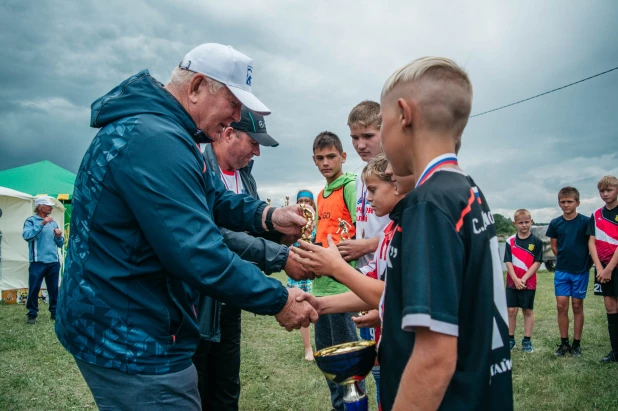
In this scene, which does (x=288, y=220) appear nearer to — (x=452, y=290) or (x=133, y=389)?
(x=133, y=389)

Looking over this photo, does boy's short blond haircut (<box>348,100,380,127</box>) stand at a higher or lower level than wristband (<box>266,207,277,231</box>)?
higher

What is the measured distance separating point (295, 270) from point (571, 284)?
6.83 metres

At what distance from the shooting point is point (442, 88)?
5.39 ft

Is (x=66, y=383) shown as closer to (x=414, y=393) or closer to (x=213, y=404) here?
(x=213, y=404)

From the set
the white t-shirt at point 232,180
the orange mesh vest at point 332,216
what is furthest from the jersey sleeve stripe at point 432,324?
the orange mesh vest at point 332,216

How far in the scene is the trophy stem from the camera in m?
2.07

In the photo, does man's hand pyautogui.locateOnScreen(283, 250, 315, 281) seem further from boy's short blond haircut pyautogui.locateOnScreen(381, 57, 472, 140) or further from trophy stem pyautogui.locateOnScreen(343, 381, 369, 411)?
boy's short blond haircut pyautogui.locateOnScreen(381, 57, 472, 140)

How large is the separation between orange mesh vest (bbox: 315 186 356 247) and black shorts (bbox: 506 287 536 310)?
5.01m

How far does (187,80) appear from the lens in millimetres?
2344

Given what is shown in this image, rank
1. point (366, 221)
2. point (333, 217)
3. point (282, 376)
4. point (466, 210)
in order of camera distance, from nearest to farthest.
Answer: point (466, 210) → point (366, 221) → point (333, 217) → point (282, 376)

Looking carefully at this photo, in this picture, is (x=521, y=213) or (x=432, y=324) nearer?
(x=432, y=324)

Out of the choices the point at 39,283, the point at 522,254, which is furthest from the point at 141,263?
the point at 39,283

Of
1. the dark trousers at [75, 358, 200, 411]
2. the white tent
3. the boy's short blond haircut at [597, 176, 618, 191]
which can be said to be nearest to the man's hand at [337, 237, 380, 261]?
the dark trousers at [75, 358, 200, 411]

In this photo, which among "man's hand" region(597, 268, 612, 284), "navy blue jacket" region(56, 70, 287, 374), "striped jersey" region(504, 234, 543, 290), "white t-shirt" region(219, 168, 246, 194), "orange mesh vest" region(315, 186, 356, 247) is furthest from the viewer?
"striped jersey" region(504, 234, 543, 290)
